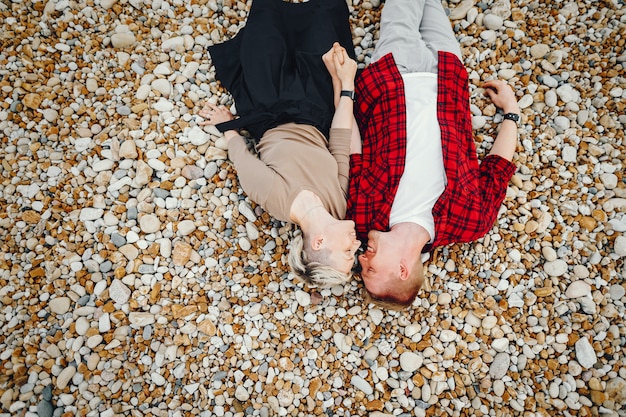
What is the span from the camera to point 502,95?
3330mm

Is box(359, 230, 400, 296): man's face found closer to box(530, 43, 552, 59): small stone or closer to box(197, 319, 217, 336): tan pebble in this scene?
box(197, 319, 217, 336): tan pebble

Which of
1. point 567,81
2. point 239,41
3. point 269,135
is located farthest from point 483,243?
point 239,41

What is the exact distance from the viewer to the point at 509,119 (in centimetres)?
323

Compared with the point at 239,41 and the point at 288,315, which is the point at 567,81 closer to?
the point at 239,41

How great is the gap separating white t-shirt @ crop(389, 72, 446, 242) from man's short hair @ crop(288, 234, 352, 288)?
22.9 inches

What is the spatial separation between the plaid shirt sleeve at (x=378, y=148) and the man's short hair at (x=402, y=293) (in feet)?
1.29

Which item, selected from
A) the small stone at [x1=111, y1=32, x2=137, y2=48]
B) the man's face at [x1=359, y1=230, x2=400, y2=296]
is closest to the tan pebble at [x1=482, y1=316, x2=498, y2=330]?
the man's face at [x1=359, y1=230, x2=400, y2=296]

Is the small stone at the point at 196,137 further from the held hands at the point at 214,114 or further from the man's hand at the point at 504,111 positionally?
the man's hand at the point at 504,111

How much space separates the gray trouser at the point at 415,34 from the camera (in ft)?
10.3

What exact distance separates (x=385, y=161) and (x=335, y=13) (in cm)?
141

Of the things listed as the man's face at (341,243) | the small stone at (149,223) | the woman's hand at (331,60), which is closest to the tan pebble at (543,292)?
the man's face at (341,243)

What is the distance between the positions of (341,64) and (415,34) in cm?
72

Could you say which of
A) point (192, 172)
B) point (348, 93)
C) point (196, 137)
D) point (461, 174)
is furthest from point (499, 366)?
point (196, 137)

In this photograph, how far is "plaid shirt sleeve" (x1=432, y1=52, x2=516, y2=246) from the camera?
2.80 m
